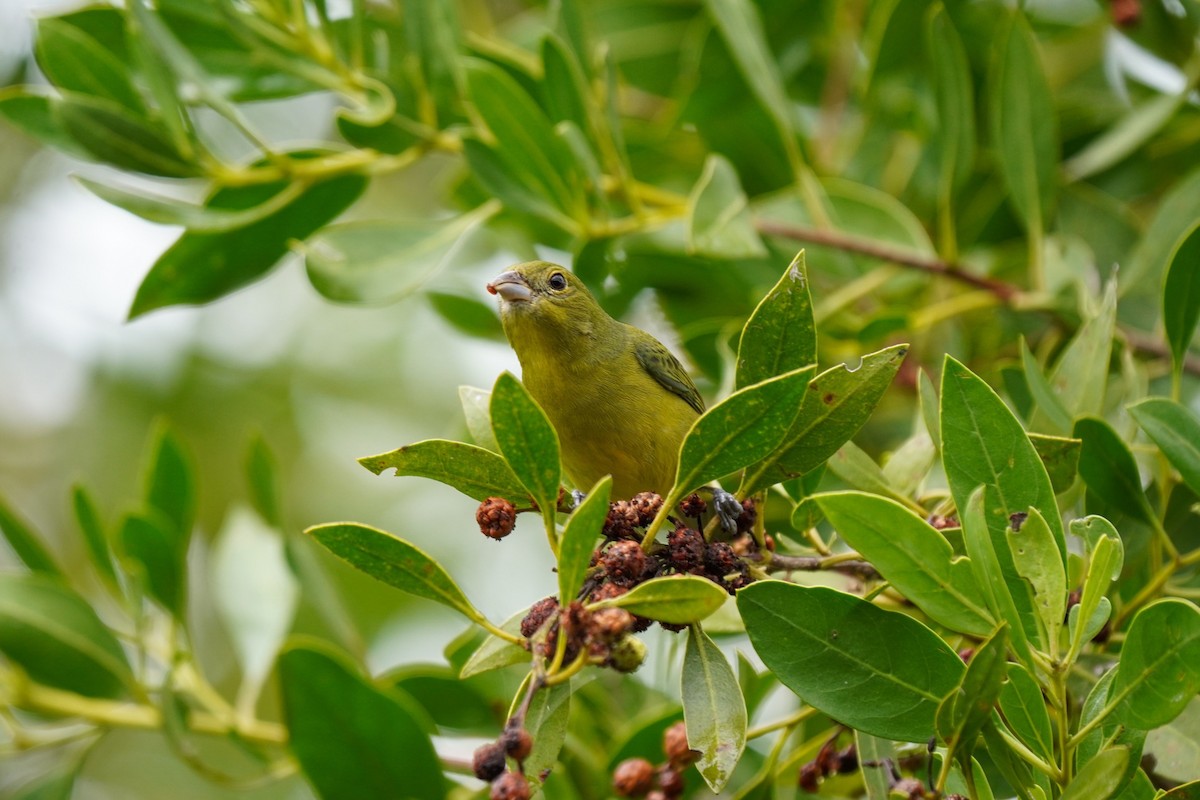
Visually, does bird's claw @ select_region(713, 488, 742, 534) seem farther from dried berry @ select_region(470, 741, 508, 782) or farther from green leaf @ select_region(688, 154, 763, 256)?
green leaf @ select_region(688, 154, 763, 256)

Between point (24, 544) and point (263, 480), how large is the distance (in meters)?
0.79

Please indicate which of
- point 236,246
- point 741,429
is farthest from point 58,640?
point 741,429

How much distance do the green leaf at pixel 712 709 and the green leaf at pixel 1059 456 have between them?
811 millimetres

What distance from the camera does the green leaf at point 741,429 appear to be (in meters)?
2.03

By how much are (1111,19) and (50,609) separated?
4.19m

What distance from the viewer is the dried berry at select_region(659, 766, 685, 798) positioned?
9.43 feet

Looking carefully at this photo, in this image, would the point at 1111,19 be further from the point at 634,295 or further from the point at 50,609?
the point at 50,609

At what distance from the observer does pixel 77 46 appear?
3.46m

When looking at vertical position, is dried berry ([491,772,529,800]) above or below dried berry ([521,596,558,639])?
below

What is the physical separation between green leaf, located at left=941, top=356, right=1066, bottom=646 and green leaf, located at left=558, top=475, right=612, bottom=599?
2.22 feet

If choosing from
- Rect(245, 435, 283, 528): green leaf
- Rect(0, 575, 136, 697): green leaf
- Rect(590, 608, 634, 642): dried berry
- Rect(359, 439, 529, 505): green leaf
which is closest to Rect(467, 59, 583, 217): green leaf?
Rect(245, 435, 283, 528): green leaf

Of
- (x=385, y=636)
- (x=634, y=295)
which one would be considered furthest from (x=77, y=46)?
(x=385, y=636)

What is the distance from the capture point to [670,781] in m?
2.88

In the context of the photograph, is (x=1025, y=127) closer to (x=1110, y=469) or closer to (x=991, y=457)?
(x=1110, y=469)
